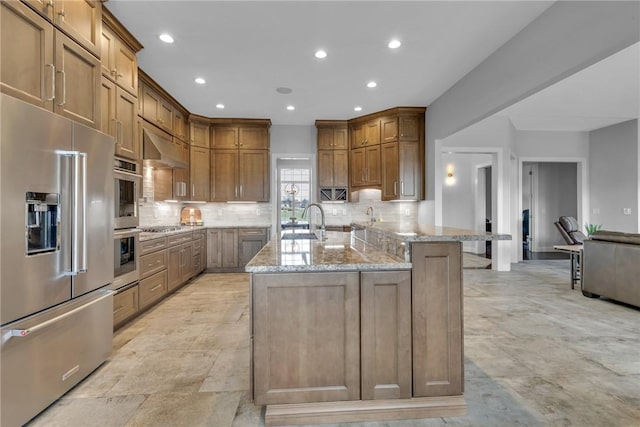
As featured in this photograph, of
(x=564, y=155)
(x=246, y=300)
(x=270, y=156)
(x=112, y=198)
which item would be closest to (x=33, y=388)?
(x=112, y=198)

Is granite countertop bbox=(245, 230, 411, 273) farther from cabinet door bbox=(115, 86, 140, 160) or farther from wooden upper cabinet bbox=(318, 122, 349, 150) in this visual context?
wooden upper cabinet bbox=(318, 122, 349, 150)

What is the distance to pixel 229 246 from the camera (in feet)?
18.3

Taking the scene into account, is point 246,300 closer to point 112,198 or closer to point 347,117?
point 112,198

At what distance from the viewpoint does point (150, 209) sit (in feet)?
15.3

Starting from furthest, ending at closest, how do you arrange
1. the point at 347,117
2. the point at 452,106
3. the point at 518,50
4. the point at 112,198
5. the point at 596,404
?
1. the point at 347,117
2. the point at 452,106
3. the point at 518,50
4. the point at 112,198
5. the point at 596,404

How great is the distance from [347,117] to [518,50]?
10.2 ft

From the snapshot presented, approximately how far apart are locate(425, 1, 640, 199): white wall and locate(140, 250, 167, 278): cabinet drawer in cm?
412

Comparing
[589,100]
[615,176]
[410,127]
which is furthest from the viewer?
[615,176]

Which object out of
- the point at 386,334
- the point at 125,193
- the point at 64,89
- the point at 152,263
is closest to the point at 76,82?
the point at 64,89

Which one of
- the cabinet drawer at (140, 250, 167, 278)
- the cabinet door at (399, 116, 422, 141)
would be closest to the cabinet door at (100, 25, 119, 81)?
the cabinet drawer at (140, 250, 167, 278)

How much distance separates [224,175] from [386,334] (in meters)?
4.79

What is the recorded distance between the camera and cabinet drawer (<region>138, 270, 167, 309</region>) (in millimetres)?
3290

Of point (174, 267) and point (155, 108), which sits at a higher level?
point (155, 108)

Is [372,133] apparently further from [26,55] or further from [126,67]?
[26,55]
